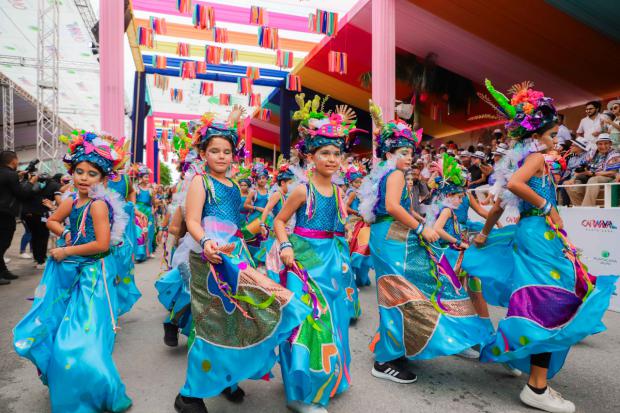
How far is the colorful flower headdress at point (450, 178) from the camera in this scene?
16.1ft

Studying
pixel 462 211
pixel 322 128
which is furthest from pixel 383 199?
pixel 462 211

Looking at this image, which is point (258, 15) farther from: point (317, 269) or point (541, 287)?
point (541, 287)

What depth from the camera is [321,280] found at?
310 cm

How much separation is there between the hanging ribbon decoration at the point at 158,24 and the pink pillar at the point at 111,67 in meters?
3.95

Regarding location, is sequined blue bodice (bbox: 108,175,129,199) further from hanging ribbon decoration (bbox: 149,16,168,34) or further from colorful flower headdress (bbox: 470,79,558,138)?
hanging ribbon decoration (bbox: 149,16,168,34)

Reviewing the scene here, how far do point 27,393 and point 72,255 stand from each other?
3.65 feet

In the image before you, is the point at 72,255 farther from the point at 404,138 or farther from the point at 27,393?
the point at 404,138

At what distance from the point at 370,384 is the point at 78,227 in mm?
2463

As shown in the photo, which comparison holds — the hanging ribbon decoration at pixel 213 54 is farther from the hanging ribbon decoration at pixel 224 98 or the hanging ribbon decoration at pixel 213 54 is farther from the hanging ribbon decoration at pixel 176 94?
the hanging ribbon decoration at pixel 224 98

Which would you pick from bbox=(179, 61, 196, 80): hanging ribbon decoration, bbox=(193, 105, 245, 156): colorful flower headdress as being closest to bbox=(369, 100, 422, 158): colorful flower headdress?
bbox=(193, 105, 245, 156): colorful flower headdress

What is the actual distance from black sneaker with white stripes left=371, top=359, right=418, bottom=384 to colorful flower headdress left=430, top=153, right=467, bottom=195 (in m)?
2.11

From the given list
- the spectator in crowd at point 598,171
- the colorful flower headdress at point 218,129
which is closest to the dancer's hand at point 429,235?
the colorful flower headdress at point 218,129

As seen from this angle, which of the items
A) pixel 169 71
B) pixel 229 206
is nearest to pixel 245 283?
pixel 229 206

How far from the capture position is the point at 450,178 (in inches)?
195
